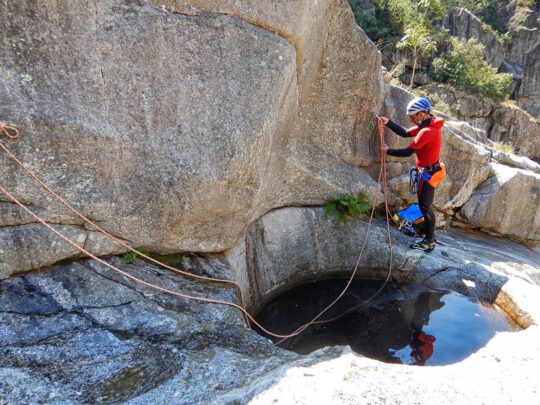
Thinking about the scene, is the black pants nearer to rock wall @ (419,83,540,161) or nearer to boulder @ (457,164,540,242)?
boulder @ (457,164,540,242)

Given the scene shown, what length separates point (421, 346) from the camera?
19.2 ft

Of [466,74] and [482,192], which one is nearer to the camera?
[482,192]

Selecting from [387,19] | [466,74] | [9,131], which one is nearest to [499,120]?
[466,74]

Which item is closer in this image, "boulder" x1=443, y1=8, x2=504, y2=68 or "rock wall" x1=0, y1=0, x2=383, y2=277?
"rock wall" x1=0, y1=0, x2=383, y2=277

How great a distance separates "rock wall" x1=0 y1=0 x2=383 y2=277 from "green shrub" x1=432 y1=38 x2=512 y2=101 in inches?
1198

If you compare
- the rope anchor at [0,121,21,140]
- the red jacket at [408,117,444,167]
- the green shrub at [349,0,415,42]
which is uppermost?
the green shrub at [349,0,415,42]

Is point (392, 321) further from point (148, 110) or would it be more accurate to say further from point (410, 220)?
point (148, 110)

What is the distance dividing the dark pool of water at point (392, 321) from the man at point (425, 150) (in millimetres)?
1409

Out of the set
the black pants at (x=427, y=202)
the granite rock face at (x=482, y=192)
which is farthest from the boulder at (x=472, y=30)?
the black pants at (x=427, y=202)

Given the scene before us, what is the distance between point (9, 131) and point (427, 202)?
7471 mm

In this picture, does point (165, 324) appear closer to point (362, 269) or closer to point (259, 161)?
point (259, 161)

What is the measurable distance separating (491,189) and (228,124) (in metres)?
9.03

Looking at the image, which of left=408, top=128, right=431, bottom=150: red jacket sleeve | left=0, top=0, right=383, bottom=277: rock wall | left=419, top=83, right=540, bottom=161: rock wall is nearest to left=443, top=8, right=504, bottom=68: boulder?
left=419, top=83, right=540, bottom=161: rock wall

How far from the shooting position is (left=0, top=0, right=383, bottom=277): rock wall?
4.28m
